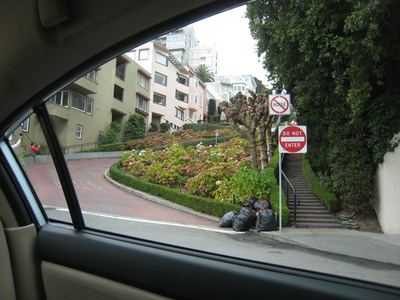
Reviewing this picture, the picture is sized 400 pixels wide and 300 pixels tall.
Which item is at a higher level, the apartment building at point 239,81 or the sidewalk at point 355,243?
the apartment building at point 239,81

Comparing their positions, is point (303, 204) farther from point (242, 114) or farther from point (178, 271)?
point (178, 271)

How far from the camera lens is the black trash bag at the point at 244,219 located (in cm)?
188

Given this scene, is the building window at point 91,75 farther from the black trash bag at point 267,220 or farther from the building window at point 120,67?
the black trash bag at point 267,220

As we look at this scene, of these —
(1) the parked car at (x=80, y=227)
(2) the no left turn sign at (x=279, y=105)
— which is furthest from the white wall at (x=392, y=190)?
(2) the no left turn sign at (x=279, y=105)

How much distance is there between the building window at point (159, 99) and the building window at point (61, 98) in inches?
21.7

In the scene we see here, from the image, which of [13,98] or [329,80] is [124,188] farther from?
[329,80]

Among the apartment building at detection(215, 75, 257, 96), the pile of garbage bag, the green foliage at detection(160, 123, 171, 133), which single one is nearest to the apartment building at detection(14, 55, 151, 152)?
the green foliage at detection(160, 123, 171, 133)

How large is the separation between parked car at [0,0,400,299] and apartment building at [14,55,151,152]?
7cm

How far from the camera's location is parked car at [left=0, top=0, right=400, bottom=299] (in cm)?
119

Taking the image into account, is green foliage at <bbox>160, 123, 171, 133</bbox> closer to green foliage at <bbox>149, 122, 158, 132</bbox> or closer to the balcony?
green foliage at <bbox>149, 122, 158, 132</bbox>

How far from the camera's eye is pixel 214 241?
61.1 inches

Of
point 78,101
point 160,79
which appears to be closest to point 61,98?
point 78,101

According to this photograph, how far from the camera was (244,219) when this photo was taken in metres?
1.98

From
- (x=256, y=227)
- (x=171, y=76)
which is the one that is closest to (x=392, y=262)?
(x=256, y=227)
